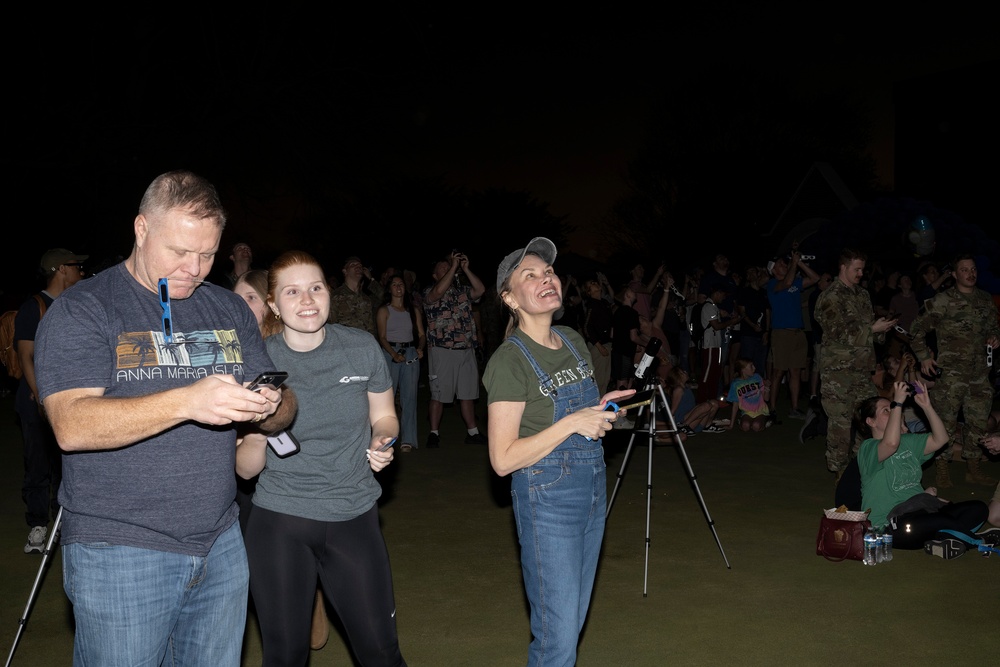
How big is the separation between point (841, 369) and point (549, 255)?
600cm

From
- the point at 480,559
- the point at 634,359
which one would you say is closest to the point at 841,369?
the point at 634,359

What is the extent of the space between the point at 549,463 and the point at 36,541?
5.27 m

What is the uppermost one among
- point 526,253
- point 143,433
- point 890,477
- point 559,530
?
point 526,253

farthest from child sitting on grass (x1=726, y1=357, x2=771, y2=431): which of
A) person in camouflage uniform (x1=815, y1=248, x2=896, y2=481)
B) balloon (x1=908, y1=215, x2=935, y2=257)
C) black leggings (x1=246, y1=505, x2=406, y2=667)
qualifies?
black leggings (x1=246, y1=505, x2=406, y2=667)

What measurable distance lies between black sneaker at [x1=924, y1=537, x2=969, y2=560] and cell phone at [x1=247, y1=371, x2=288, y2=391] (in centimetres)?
598

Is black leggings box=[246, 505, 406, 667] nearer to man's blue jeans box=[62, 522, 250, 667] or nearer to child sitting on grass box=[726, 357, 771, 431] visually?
man's blue jeans box=[62, 522, 250, 667]

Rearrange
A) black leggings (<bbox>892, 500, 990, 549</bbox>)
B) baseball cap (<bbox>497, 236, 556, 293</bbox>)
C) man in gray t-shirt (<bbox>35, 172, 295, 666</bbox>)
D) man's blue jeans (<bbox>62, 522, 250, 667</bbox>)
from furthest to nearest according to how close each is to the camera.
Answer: black leggings (<bbox>892, 500, 990, 549</bbox>) → baseball cap (<bbox>497, 236, 556, 293</bbox>) → man's blue jeans (<bbox>62, 522, 250, 667</bbox>) → man in gray t-shirt (<bbox>35, 172, 295, 666</bbox>)

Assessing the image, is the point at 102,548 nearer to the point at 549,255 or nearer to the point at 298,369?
the point at 298,369

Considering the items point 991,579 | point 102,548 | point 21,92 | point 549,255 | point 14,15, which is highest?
point 14,15

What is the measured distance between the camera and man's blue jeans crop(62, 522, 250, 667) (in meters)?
2.45

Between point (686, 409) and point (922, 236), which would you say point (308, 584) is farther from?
point (922, 236)

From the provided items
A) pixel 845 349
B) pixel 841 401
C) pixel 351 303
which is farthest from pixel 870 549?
pixel 351 303

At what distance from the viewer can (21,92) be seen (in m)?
17.5

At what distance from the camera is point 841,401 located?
29.2 feet
